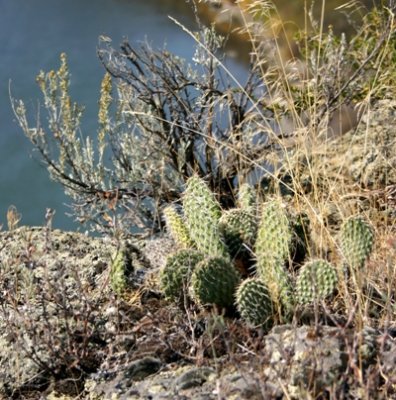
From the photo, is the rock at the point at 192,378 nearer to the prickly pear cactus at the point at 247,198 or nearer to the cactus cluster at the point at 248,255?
the cactus cluster at the point at 248,255

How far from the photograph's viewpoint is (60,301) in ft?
10.2

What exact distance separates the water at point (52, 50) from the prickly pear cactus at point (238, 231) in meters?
3.24

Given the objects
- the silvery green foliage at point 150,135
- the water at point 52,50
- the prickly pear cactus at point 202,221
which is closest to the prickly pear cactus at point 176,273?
the prickly pear cactus at point 202,221

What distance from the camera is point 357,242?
3.21m

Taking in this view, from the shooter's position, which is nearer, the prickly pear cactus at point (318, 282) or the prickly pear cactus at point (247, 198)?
the prickly pear cactus at point (318, 282)

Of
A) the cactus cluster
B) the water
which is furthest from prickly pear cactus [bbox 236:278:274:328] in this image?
the water

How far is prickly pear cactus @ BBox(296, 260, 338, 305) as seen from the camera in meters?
3.05

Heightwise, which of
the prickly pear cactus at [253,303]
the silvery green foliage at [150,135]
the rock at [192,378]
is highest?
the silvery green foliage at [150,135]

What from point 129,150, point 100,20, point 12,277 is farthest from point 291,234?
point 100,20

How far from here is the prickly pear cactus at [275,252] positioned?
310 cm

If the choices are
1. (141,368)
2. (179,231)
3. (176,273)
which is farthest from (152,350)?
(179,231)

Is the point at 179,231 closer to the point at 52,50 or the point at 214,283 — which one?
the point at 214,283

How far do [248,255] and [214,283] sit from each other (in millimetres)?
459

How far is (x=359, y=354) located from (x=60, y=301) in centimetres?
104
